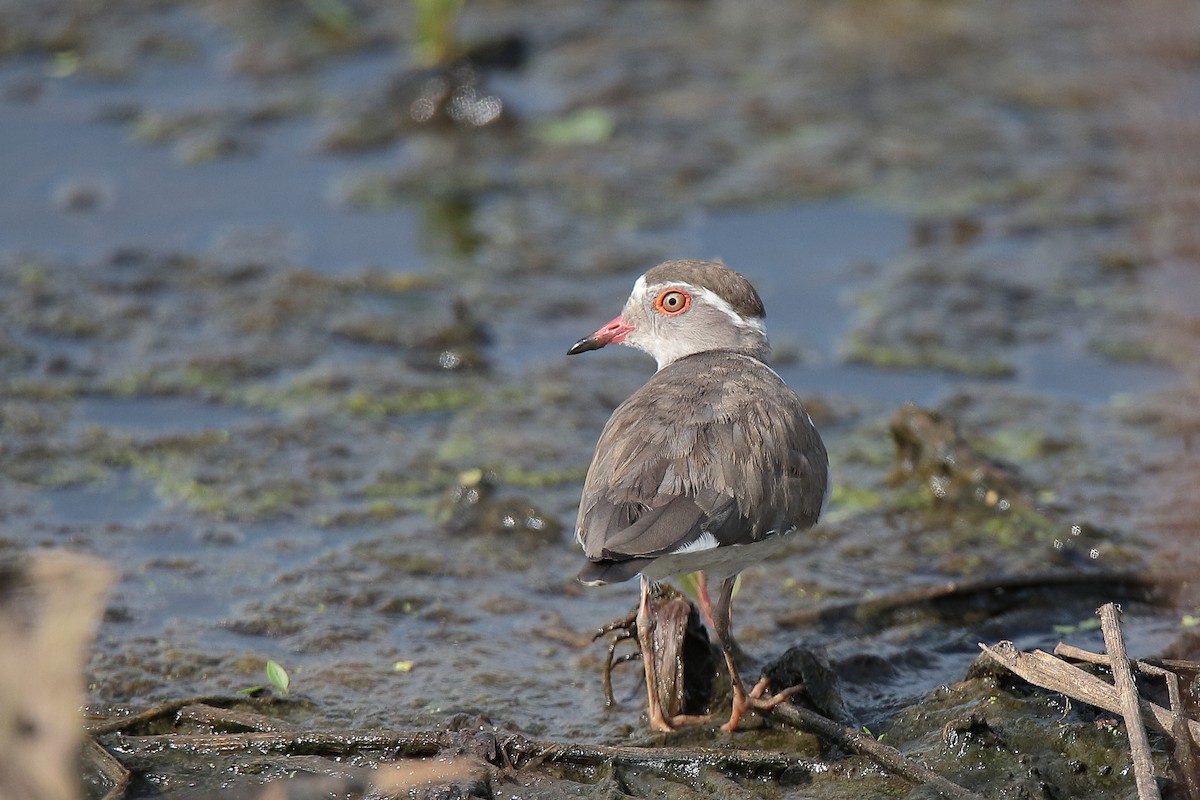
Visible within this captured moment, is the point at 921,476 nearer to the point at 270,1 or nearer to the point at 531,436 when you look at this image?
the point at 531,436

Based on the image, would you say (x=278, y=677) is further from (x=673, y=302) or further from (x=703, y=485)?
(x=673, y=302)

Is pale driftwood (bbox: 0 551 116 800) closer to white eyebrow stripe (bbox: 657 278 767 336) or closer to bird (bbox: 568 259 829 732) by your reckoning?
bird (bbox: 568 259 829 732)

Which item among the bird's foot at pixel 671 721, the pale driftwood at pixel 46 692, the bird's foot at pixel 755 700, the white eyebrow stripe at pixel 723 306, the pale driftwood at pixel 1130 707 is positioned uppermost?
the pale driftwood at pixel 46 692

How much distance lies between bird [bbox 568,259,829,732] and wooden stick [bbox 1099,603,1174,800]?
1.01 metres

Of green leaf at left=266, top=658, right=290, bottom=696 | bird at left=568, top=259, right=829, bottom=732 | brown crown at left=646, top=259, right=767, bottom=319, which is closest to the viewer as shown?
bird at left=568, top=259, right=829, bottom=732

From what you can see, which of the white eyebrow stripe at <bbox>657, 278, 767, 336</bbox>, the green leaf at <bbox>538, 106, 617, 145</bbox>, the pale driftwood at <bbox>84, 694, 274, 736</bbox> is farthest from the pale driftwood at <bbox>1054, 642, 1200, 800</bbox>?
the green leaf at <bbox>538, 106, 617, 145</bbox>

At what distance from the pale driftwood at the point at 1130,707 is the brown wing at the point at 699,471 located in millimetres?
1020

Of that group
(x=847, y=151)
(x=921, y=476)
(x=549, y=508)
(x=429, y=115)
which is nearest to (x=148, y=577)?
(x=549, y=508)

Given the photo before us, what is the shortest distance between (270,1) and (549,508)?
579 cm

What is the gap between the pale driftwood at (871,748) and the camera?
4.31 m

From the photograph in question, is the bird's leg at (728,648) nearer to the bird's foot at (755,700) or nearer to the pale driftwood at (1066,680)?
the bird's foot at (755,700)

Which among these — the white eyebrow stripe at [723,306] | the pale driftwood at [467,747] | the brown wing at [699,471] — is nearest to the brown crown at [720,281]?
the white eyebrow stripe at [723,306]

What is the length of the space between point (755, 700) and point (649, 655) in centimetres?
37

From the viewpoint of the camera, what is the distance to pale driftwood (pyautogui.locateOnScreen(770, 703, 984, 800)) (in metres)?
4.31
